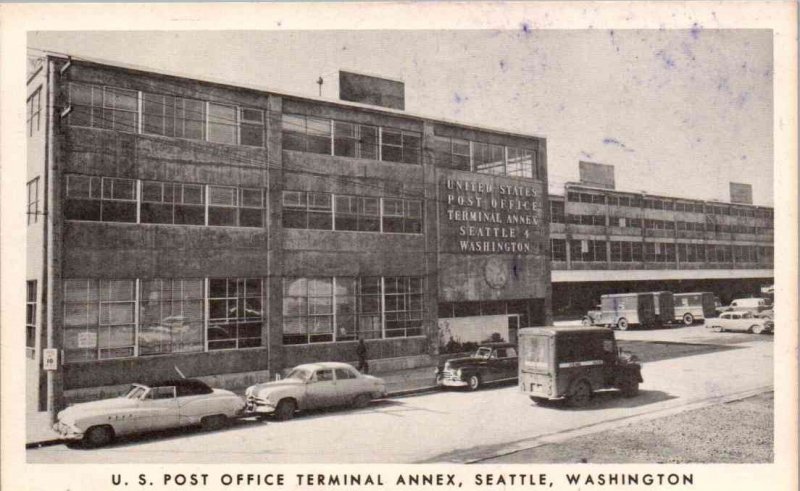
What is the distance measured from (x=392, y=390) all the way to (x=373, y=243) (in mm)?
5195

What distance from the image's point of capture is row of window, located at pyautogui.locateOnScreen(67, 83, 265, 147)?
16094mm

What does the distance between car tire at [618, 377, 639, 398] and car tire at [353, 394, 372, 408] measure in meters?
6.79

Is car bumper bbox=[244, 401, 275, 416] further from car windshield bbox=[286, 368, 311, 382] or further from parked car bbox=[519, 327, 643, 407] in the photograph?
parked car bbox=[519, 327, 643, 407]

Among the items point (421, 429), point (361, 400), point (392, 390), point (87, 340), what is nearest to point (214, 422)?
point (361, 400)

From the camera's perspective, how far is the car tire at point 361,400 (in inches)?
630

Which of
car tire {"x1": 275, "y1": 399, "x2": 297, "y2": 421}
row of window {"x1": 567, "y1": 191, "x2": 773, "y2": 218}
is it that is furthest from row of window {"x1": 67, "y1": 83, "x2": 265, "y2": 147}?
row of window {"x1": 567, "y1": 191, "x2": 773, "y2": 218}

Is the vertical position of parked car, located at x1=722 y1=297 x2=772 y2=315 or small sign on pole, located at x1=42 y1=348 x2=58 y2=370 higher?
parked car, located at x1=722 y1=297 x2=772 y2=315

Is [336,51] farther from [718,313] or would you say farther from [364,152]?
[718,313]

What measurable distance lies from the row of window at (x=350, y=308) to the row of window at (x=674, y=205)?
34.1 ft

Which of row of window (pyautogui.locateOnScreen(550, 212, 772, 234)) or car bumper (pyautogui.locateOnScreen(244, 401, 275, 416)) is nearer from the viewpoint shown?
car bumper (pyautogui.locateOnScreen(244, 401, 275, 416))

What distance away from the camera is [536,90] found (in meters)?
15.0

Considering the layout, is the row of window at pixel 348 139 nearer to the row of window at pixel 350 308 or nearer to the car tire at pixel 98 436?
the row of window at pixel 350 308

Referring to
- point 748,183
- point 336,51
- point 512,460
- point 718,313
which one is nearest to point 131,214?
point 336,51

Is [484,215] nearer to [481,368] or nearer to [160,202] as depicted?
[481,368]
